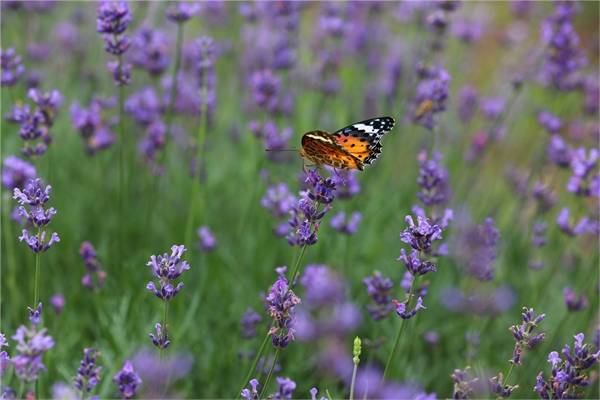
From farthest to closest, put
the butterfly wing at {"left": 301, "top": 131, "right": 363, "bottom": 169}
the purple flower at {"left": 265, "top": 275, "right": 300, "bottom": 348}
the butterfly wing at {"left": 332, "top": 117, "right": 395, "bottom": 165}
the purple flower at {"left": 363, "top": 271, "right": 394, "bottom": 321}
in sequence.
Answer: the purple flower at {"left": 363, "top": 271, "right": 394, "bottom": 321} → the butterfly wing at {"left": 332, "top": 117, "right": 395, "bottom": 165} → the butterfly wing at {"left": 301, "top": 131, "right": 363, "bottom": 169} → the purple flower at {"left": 265, "top": 275, "right": 300, "bottom": 348}

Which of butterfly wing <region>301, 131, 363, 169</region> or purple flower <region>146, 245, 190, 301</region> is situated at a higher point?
butterfly wing <region>301, 131, 363, 169</region>

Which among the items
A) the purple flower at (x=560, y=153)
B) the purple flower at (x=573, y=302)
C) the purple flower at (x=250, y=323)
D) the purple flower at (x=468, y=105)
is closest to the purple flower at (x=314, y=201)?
the purple flower at (x=250, y=323)

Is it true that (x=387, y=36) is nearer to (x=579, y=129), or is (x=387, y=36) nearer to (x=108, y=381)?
(x=579, y=129)

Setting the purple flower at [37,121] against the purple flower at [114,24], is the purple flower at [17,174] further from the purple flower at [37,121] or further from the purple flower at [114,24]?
the purple flower at [114,24]

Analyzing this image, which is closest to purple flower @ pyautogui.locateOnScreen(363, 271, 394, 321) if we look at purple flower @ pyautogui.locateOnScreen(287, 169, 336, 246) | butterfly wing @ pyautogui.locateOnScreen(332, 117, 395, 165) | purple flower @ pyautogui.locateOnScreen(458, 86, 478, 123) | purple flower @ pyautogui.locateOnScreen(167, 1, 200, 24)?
butterfly wing @ pyautogui.locateOnScreen(332, 117, 395, 165)

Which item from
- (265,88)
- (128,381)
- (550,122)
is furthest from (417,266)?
(550,122)

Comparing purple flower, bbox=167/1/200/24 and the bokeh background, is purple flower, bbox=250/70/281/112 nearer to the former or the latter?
the bokeh background

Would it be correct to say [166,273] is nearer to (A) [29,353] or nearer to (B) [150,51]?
(A) [29,353]
